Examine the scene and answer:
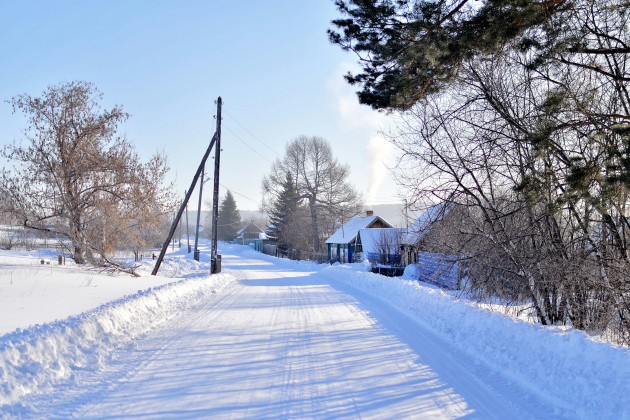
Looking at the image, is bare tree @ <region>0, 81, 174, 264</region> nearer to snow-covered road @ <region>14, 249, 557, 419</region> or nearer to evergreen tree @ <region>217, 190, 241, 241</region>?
snow-covered road @ <region>14, 249, 557, 419</region>

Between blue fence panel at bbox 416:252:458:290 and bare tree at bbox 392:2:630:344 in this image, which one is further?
blue fence panel at bbox 416:252:458:290

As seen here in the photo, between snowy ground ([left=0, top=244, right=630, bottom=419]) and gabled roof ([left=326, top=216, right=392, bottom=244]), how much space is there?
2682 centimetres

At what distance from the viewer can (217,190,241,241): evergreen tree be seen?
88.9 m

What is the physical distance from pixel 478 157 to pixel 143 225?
49.4ft

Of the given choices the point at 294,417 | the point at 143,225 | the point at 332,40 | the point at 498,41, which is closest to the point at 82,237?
the point at 143,225

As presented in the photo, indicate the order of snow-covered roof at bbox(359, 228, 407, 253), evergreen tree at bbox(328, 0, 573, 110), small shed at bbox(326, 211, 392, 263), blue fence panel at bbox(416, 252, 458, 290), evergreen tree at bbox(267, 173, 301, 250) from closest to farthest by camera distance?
evergreen tree at bbox(328, 0, 573, 110) < blue fence panel at bbox(416, 252, 458, 290) < snow-covered roof at bbox(359, 228, 407, 253) < small shed at bbox(326, 211, 392, 263) < evergreen tree at bbox(267, 173, 301, 250)

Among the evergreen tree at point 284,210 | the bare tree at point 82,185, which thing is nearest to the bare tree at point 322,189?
the evergreen tree at point 284,210

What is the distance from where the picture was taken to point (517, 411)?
4.13 meters

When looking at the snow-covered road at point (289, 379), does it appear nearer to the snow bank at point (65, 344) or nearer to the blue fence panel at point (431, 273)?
the snow bank at point (65, 344)

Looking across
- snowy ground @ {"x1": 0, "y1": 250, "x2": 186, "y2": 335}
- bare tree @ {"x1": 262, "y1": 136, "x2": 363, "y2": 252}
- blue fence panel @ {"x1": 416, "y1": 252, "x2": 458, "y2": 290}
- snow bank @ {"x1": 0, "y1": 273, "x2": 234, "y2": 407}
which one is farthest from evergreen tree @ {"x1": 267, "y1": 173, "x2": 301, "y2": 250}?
snow bank @ {"x1": 0, "y1": 273, "x2": 234, "y2": 407}

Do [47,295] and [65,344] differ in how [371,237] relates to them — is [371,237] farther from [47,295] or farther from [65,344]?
[65,344]

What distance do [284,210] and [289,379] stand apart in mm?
43579

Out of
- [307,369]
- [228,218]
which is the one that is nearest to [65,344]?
[307,369]

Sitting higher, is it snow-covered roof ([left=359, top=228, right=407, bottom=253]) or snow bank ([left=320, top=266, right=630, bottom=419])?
snow-covered roof ([left=359, top=228, right=407, bottom=253])
